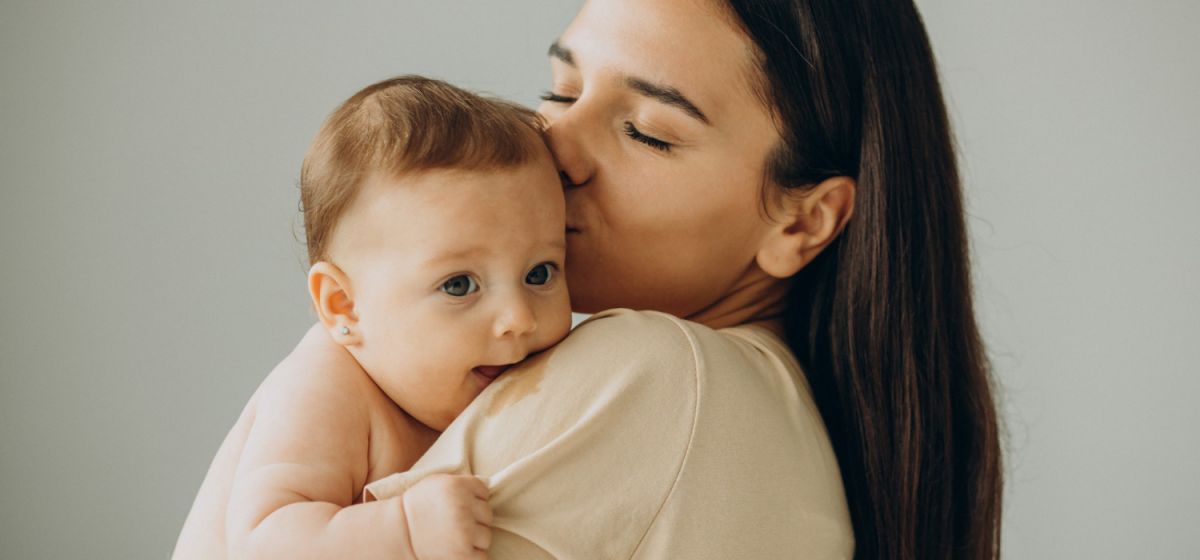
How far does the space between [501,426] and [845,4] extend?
70cm

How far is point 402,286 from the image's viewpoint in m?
1.21

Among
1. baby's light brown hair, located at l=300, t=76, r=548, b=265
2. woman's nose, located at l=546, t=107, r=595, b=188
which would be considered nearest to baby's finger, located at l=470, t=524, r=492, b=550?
baby's light brown hair, located at l=300, t=76, r=548, b=265

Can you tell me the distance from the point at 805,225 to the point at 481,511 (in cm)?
69

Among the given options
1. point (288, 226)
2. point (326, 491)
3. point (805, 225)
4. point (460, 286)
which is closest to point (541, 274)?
point (460, 286)

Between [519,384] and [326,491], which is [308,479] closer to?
[326,491]

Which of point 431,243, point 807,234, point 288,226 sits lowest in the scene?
point 288,226

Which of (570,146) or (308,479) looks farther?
(570,146)

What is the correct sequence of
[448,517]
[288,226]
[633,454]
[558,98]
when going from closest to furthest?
[448,517]
[633,454]
[558,98]
[288,226]

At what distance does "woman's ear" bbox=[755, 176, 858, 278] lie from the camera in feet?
5.08

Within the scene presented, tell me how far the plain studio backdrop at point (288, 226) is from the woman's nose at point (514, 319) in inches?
78.4

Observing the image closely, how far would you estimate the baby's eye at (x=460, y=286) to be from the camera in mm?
1224

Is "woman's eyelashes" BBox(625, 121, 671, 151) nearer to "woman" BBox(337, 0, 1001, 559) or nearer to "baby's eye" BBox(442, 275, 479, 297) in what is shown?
"woman" BBox(337, 0, 1001, 559)

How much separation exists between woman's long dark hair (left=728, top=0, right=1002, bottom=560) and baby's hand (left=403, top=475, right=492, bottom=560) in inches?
24.3

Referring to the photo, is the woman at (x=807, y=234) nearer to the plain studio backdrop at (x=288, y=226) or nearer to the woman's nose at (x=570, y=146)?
the woman's nose at (x=570, y=146)
